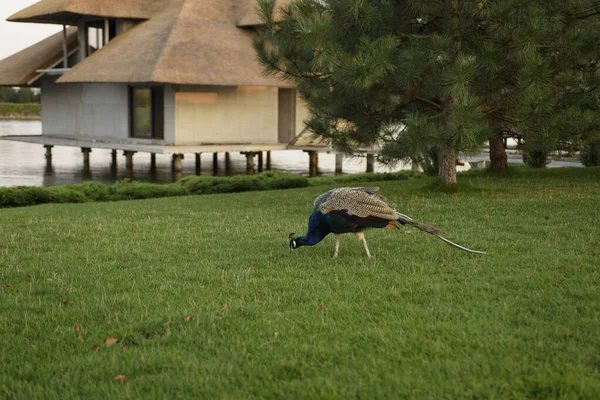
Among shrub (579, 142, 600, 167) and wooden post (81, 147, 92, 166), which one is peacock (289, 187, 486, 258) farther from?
wooden post (81, 147, 92, 166)

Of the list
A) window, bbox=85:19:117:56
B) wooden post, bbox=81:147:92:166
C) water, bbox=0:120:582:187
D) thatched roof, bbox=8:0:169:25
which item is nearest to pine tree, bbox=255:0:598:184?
water, bbox=0:120:582:187

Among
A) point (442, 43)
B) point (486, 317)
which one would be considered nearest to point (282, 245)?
point (486, 317)

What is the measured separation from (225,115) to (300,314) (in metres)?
25.1

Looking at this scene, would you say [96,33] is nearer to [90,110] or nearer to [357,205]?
[90,110]

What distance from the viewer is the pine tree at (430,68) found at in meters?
11.3

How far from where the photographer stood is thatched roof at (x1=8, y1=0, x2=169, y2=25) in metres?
29.3

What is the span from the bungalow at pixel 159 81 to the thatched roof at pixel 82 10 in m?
0.04

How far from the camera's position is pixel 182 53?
27156mm

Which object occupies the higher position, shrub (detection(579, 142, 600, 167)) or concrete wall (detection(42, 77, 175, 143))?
concrete wall (detection(42, 77, 175, 143))

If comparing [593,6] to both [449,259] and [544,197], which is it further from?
[449,259]

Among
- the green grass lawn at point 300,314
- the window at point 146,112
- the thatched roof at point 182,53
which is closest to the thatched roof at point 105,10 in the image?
the thatched roof at point 182,53

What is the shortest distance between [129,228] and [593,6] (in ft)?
30.4

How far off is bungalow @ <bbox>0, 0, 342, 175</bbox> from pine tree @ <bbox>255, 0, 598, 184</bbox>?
13.4 metres

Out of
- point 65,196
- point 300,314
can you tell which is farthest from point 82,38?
point 300,314
